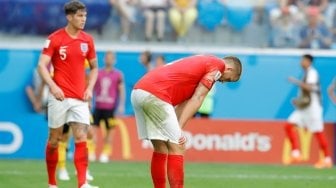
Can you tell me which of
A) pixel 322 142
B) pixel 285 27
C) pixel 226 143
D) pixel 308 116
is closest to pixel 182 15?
pixel 285 27

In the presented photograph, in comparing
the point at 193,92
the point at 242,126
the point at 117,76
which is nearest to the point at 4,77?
the point at 117,76

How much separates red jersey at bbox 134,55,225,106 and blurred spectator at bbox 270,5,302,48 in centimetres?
1387

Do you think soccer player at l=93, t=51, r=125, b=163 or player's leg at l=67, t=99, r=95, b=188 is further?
soccer player at l=93, t=51, r=125, b=163

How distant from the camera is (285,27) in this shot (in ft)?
83.0

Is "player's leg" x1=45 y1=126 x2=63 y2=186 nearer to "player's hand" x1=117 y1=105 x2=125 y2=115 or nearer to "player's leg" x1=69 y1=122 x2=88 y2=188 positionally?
"player's leg" x1=69 y1=122 x2=88 y2=188

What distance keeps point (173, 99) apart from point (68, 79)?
218 cm

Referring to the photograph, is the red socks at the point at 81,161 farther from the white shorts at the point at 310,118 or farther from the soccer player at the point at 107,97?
the white shorts at the point at 310,118

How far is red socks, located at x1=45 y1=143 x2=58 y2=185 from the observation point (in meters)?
13.2

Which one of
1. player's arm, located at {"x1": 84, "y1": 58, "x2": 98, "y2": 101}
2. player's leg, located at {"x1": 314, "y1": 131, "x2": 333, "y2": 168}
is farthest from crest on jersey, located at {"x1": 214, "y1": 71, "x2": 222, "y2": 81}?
player's leg, located at {"x1": 314, "y1": 131, "x2": 333, "y2": 168}

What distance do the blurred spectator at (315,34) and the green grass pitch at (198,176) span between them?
5816 mm

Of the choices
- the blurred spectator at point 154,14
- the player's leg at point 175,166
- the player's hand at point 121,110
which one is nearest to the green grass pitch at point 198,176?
the player's hand at point 121,110

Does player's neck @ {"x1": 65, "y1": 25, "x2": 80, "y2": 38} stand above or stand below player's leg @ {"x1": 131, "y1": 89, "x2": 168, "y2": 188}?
above

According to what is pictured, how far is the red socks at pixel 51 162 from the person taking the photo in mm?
13181

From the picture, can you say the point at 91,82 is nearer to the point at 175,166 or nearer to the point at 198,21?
the point at 175,166
